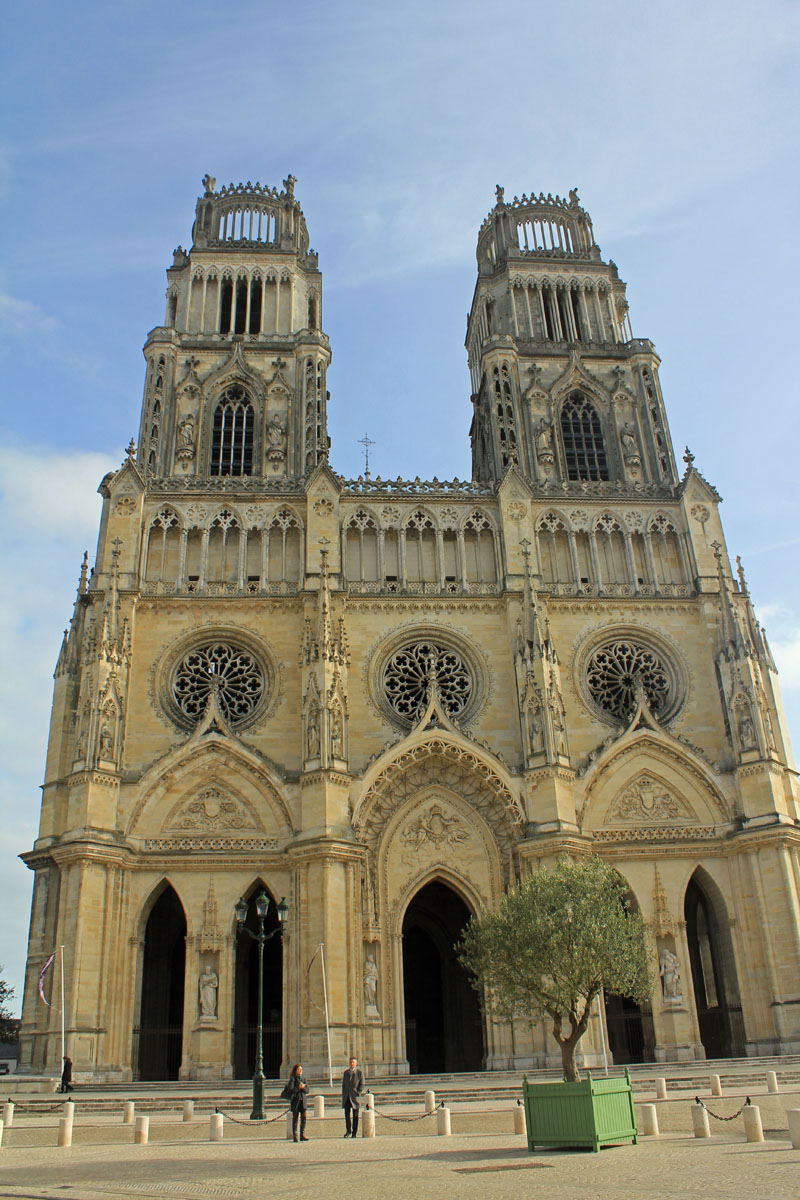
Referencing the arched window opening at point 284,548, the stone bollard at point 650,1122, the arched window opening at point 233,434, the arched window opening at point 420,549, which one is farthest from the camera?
the arched window opening at point 233,434

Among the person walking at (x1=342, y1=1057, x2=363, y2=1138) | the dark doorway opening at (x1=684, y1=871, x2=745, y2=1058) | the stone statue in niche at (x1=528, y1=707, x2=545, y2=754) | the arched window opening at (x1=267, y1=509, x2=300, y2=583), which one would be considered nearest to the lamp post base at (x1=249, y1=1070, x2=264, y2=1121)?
the person walking at (x1=342, y1=1057, x2=363, y2=1138)

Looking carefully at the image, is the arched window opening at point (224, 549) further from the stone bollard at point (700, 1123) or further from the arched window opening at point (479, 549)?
the stone bollard at point (700, 1123)

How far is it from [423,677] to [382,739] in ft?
9.40

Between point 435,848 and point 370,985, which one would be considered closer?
point 370,985

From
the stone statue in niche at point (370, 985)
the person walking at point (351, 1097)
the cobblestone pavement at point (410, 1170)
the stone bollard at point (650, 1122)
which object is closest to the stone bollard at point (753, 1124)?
the cobblestone pavement at point (410, 1170)

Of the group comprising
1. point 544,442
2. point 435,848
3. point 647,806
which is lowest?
point 435,848

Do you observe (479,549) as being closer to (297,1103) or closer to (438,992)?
(438,992)

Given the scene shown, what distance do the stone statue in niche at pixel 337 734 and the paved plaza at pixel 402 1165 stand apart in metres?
13.2

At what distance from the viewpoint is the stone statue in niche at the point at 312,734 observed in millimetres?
30172

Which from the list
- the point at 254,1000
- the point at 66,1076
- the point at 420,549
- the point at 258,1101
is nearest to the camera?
the point at 258,1101

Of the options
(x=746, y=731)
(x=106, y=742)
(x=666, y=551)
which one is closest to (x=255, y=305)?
(x=666, y=551)

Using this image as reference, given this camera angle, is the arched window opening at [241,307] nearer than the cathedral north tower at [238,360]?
No

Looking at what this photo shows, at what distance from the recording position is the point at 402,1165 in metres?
12.3

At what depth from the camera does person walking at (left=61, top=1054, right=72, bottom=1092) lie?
2509cm
